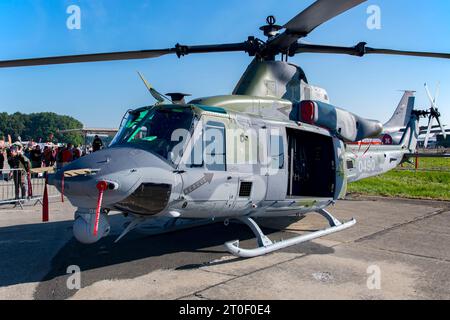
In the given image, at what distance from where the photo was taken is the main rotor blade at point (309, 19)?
6153 millimetres

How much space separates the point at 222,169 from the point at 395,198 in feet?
35.7

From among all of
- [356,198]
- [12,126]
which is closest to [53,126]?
[12,126]

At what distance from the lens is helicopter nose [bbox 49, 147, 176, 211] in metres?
5.04

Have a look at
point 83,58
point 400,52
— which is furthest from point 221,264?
point 400,52

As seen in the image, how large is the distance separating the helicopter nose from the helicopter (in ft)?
0.04

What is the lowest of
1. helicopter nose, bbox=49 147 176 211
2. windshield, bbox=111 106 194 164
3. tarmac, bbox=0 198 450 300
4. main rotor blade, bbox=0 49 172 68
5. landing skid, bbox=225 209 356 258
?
tarmac, bbox=0 198 450 300

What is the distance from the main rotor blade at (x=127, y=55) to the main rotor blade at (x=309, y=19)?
0.87 metres

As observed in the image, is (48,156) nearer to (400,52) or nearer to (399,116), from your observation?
(400,52)

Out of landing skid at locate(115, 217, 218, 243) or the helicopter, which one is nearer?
the helicopter

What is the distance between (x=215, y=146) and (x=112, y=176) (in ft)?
5.91

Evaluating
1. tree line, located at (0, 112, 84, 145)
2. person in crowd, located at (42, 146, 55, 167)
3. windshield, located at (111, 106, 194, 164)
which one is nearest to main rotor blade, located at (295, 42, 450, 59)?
windshield, located at (111, 106, 194, 164)

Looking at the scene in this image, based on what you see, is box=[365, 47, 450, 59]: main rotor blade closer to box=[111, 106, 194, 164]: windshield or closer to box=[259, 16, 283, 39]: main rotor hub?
box=[259, 16, 283, 39]: main rotor hub

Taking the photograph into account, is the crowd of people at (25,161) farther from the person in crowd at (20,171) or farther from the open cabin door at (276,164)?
the open cabin door at (276,164)

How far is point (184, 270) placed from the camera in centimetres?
597
